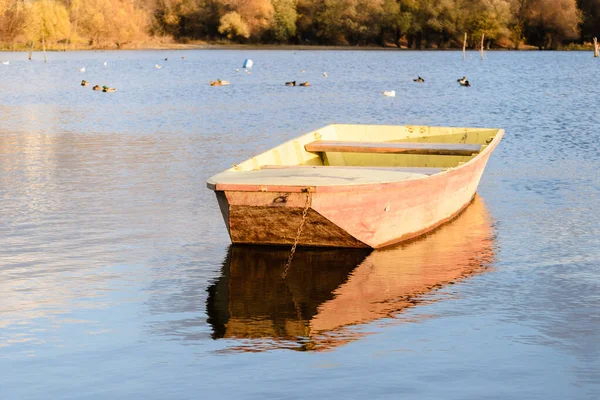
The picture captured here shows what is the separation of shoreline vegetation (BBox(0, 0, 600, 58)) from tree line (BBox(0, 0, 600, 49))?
13cm

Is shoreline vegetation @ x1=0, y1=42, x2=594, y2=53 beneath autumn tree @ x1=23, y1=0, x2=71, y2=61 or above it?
beneath

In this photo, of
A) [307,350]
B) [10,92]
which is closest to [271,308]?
[307,350]

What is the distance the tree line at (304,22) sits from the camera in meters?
131

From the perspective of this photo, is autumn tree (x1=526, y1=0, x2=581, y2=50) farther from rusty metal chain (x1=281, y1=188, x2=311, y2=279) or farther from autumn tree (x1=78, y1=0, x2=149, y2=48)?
rusty metal chain (x1=281, y1=188, x2=311, y2=279)

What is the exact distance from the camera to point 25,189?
19.9 metres

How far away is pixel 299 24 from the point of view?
145m

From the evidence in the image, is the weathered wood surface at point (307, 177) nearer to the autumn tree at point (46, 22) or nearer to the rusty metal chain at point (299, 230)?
the rusty metal chain at point (299, 230)

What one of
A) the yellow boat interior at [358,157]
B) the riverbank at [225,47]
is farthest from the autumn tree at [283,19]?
the yellow boat interior at [358,157]

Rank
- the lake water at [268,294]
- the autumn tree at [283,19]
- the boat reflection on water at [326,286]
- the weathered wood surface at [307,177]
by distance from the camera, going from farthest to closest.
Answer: the autumn tree at [283,19] < the weathered wood surface at [307,177] < the boat reflection on water at [326,286] < the lake water at [268,294]

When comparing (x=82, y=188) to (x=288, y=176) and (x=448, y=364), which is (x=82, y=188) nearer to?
(x=288, y=176)

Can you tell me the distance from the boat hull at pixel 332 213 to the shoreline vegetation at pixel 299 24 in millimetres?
114358

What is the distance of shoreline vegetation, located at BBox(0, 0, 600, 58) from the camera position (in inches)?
5182

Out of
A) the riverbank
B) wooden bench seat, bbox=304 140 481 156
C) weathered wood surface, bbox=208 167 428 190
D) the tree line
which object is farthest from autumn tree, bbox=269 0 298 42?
weathered wood surface, bbox=208 167 428 190

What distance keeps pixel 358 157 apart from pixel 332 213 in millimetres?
5775
